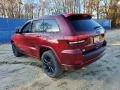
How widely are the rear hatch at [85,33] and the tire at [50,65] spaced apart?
0.85m

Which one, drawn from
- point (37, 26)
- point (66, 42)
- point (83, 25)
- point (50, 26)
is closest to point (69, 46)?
point (66, 42)

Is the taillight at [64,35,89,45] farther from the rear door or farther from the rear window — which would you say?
the rear door

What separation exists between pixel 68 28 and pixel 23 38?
2.48 meters

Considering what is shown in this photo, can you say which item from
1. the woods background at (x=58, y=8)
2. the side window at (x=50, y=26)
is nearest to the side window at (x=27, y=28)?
the side window at (x=50, y=26)

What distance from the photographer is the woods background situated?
34.6 metres

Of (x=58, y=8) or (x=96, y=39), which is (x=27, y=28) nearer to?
(x=96, y=39)

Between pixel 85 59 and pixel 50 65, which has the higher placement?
pixel 85 59

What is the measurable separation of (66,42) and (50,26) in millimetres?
918

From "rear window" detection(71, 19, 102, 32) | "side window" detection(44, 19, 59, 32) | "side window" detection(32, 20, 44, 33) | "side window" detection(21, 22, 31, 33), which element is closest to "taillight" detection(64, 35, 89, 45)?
"rear window" detection(71, 19, 102, 32)

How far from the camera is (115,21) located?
34875 millimetres

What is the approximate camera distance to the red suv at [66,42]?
4.58 m

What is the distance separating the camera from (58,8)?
131 ft

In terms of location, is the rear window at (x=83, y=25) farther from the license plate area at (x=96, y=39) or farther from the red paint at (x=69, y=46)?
the license plate area at (x=96, y=39)

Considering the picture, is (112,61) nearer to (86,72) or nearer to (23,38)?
(86,72)
